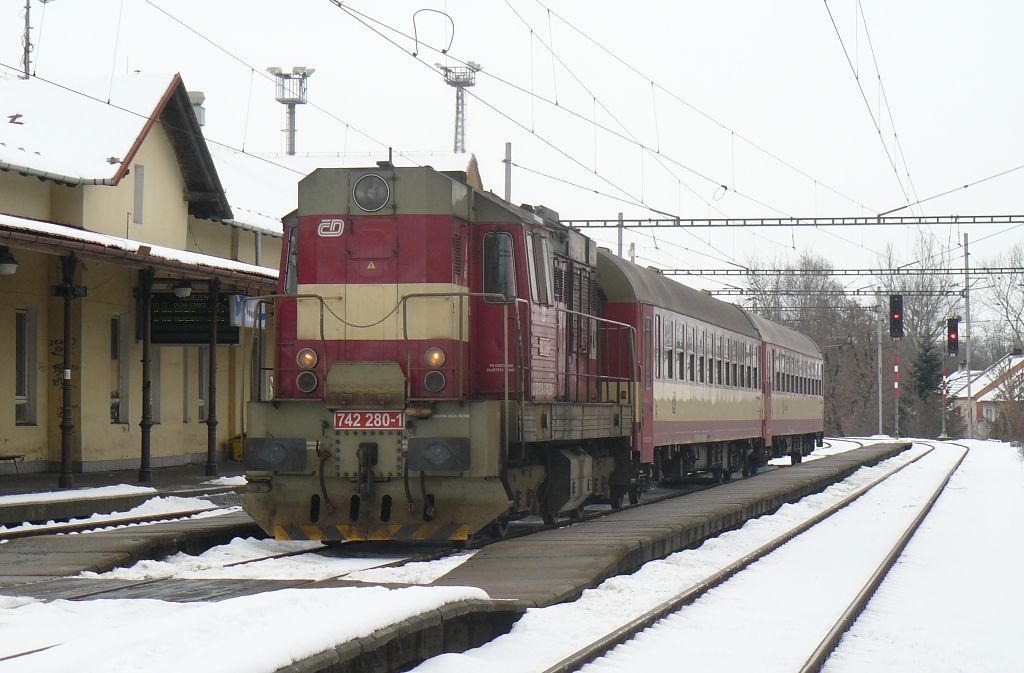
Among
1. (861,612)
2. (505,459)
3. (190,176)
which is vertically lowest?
(861,612)

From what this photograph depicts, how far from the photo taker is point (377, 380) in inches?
509

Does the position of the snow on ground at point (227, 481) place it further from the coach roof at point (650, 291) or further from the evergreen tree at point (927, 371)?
the evergreen tree at point (927, 371)

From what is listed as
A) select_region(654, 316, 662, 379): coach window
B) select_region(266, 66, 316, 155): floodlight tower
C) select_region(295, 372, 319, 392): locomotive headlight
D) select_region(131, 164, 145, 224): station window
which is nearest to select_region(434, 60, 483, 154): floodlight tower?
select_region(266, 66, 316, 155): floodlight tower

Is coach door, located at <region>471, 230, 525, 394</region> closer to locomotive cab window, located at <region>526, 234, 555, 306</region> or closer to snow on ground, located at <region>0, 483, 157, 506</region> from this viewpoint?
locomotive cab window, located at <region>526, 234, 555, 306</region>

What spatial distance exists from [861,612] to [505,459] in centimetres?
374

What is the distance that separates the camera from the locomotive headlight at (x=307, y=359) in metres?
13.4

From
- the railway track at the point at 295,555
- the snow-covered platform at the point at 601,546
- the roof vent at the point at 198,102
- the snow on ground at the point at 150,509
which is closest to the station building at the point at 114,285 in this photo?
the snow on ground at the point at 150,509

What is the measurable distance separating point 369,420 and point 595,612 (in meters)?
3.70

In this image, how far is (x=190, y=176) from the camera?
26.8 meters

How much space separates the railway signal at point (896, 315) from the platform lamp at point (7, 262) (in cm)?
3318

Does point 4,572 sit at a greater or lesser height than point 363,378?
lesser

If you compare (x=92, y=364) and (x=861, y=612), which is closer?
(x=861, y=612)

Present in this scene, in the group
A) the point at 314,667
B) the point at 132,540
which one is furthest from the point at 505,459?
the point at 314,667

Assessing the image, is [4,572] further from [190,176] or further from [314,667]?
[190,176]
